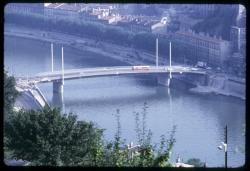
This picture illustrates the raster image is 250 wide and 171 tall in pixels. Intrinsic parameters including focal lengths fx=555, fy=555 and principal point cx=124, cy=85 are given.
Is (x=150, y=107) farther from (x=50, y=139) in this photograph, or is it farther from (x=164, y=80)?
(x=50, y=139)

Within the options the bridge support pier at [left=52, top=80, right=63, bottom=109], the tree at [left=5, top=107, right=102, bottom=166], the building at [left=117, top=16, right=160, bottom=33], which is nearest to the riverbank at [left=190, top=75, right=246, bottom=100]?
the bridge support pier at [left=52, top=80, right=63, bottom=109]

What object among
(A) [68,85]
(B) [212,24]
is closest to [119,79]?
(A) [68,85]

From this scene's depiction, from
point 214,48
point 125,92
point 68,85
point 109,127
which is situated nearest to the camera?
point 109,127

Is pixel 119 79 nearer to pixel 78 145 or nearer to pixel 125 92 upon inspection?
pixel 125 92

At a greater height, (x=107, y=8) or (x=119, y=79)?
(x=107, y=8)

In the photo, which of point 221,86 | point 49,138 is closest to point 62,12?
point 221,86

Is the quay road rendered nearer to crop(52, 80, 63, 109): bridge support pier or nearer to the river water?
crop(52, 80, 63, 109): bridge support pier
